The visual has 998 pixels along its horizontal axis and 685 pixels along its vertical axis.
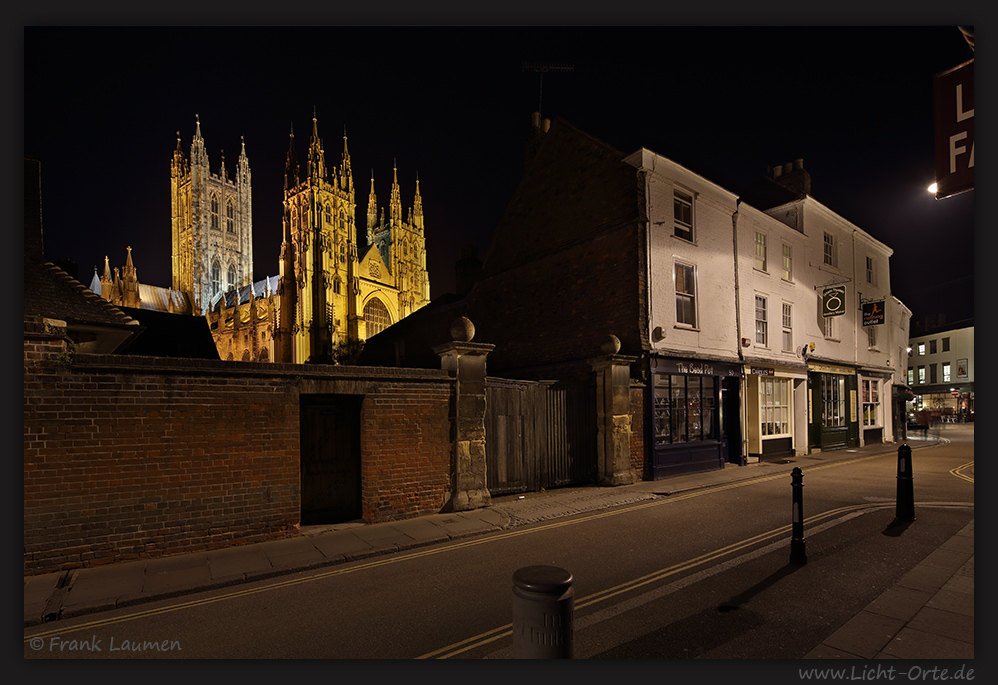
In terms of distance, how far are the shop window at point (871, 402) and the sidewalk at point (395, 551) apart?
1661 centimetres

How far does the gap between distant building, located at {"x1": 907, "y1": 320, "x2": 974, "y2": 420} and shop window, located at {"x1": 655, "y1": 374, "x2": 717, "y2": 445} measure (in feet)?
32.4

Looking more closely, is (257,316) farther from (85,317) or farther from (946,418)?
(946,418)

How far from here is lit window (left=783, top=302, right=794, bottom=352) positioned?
16.8 meters

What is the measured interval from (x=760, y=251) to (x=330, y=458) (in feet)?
48.7

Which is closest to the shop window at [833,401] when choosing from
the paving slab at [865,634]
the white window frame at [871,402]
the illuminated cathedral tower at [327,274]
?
the white window frame at [871,402]

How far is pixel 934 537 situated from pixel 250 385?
9649mm

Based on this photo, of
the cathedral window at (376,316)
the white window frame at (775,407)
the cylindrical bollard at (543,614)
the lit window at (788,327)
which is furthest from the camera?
the cathedral window at (376,316)

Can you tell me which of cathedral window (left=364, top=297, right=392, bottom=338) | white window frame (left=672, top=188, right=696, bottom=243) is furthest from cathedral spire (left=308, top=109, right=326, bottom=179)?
white window frame (left=672, top=188, right=696, bottom=243)

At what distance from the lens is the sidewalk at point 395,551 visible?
3.82m

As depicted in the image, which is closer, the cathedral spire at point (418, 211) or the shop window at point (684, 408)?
the shop window at point (684, 408)

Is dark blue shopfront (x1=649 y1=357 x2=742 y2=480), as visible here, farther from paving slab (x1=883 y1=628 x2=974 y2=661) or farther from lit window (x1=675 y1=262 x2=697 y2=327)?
paving slab (x1=883 y1=628 x2=974 y2=661)

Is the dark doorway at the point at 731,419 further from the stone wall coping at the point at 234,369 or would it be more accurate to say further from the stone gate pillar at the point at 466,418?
the stone wall coping at the point at 234,369

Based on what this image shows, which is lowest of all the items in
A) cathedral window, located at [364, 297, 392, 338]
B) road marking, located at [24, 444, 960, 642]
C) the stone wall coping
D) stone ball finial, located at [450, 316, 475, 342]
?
road marking, located at [24, 444, 960, 642]

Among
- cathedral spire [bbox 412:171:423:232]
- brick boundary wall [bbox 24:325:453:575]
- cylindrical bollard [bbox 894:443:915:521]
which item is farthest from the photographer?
cathedral spire [bbox 412:171:423:232]
